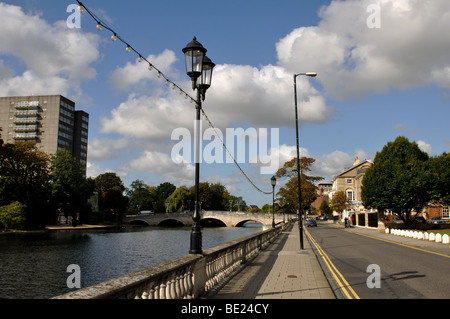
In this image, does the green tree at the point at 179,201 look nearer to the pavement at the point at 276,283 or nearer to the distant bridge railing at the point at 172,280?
the pavement at the point at 276,283

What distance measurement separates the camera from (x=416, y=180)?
41.1m

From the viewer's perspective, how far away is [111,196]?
103938 mm

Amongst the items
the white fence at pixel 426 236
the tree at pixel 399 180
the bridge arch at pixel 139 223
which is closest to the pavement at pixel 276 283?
the white fence at pixel 426 236

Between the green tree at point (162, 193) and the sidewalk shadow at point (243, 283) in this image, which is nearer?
the sidewalk shadow at point (243, 283)

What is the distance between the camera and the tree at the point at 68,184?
234 feet

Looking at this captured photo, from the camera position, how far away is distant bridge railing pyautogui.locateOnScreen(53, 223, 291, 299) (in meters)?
4.23

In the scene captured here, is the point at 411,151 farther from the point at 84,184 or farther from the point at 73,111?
the point at 73,111

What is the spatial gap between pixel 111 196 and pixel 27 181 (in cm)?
3942

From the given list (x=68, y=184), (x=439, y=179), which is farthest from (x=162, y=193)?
(x=439, y=179)

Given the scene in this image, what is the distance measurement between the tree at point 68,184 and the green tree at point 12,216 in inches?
506

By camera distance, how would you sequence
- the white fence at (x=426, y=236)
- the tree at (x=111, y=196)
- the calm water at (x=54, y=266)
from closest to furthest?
the calm water at (x=54, y=266) → the white fence at (x=426, y=236) → the tree at (x=111, y=196)

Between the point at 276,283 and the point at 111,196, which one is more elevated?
the point at 111,196

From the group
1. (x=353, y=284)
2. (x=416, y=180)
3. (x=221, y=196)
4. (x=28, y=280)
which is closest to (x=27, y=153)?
(x=28, y=280)

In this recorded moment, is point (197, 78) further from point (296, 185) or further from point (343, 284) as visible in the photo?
point (296, 185)
